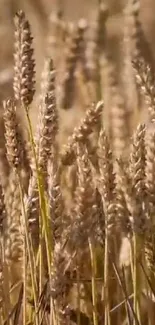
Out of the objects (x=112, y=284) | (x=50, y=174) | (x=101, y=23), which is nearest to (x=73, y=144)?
(x=50, y=174)

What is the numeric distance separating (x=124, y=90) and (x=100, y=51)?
72 millimetres

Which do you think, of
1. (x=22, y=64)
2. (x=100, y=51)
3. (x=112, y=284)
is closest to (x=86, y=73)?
(x=100, y=51)

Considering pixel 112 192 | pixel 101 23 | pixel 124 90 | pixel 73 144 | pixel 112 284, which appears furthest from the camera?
pixel 124 90

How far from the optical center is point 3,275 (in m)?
0.70

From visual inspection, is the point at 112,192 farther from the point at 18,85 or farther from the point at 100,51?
the point at 100,51


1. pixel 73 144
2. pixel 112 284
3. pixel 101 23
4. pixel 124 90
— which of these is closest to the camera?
pixel 73 144

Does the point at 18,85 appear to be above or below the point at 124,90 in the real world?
below

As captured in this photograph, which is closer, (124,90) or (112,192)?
(112,192)

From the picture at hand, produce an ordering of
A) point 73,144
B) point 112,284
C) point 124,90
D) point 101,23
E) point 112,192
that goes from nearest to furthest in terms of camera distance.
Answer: point 112,192, point 73,144, point 112,284, point 101,23, point 124,90

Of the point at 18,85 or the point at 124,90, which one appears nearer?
the point at 18,85

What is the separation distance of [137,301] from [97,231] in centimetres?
8

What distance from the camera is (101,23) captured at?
3.50ft

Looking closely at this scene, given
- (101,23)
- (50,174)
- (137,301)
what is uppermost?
(101,23)

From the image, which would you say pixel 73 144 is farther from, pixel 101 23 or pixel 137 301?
pixel 101 23
